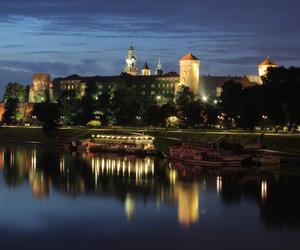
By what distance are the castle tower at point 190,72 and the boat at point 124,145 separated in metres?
54.3

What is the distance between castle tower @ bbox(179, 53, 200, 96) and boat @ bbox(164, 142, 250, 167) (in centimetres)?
6693

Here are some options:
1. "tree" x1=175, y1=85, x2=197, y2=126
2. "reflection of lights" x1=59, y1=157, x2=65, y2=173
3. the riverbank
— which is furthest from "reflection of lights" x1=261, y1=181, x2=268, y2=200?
"tree" x1=175, y1=85, x2=197, y2=126

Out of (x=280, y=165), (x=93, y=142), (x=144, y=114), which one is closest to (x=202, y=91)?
(x=144, y=114)

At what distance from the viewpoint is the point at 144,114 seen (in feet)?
323

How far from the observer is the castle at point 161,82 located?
12431 cm

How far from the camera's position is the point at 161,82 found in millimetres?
132500

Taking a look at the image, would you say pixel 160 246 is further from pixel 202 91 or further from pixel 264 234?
pixel 202 91

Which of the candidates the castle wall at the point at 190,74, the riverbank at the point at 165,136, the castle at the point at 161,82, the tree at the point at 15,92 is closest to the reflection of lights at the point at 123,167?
the riverbank at the point at 165,136

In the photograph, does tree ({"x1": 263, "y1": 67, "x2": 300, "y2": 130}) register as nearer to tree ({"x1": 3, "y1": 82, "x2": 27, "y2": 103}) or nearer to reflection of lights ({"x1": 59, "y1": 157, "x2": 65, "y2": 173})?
reflection of lights ({"x1": 59, "y1": 157, "x2": 65, "y2": 173})

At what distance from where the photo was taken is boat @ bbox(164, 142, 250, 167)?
167 feet

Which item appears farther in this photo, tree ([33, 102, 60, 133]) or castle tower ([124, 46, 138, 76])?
castle tower ([124, 46, 138, 76])

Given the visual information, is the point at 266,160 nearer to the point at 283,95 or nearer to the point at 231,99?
the point at 283,95

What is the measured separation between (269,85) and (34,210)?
131 ft

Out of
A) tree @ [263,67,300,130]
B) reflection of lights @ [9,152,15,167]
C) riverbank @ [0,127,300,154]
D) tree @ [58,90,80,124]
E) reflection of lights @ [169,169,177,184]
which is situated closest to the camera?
reflection of lights @ [169,169,177,184]
